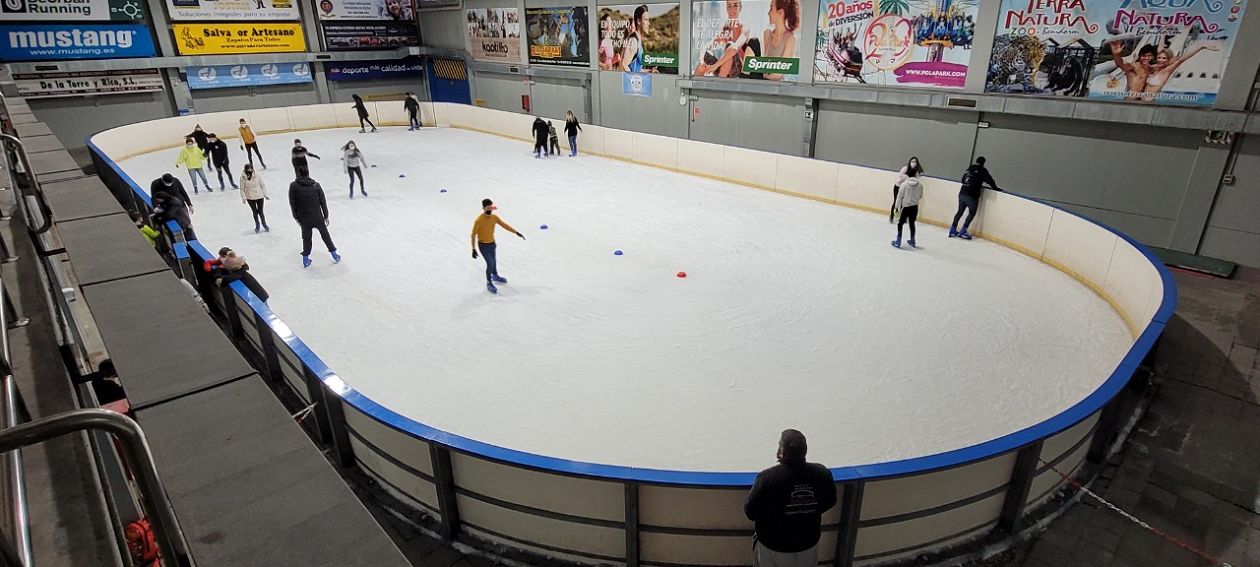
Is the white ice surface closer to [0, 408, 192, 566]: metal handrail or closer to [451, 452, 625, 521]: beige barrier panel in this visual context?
[451, 452, 625, 521]: beige barrier panel

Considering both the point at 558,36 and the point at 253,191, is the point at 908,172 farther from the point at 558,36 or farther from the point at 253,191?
the point at 558,36

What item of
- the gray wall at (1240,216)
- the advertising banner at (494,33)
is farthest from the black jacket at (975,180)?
the advertising banner at (494,33)

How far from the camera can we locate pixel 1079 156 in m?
11.6

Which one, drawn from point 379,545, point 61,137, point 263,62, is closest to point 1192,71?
point 379,545

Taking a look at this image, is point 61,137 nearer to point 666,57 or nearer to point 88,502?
point 666,57

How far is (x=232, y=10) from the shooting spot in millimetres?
23797

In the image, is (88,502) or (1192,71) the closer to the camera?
(88,502)

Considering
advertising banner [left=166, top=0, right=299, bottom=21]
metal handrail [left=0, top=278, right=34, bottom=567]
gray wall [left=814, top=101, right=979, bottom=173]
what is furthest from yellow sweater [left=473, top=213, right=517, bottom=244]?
advertising banner [left=166, top=0, right=299, bottom=21]

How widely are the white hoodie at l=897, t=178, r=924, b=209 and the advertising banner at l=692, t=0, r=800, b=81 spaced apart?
7.08 m

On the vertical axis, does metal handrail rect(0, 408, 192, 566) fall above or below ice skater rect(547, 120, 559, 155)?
above

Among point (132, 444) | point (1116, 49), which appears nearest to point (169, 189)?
point (132, 444)

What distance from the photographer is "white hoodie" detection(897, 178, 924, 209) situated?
9.90 m

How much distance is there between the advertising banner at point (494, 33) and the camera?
24.3m

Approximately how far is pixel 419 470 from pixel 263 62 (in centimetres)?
2552
